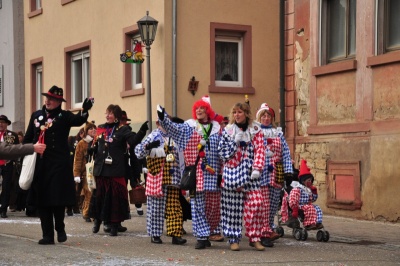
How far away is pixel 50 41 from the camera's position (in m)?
27.3

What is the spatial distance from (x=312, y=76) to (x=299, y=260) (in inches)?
317

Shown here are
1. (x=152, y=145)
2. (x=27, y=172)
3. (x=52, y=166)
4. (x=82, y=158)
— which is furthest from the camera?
(x=82, y=158)

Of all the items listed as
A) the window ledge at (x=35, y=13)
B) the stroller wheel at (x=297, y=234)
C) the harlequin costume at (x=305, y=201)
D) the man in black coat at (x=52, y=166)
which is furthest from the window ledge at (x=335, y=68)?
the window ledge at (x=35, y=13)

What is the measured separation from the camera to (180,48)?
71.3ft

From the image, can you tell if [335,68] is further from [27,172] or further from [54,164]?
[27,172]

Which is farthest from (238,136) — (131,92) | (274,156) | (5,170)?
(131,92)

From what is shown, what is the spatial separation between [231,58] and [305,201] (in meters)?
9.60

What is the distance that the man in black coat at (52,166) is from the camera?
40.0 feet

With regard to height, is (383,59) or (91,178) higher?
(383,59)

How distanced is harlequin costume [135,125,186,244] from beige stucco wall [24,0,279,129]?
28.2 ft

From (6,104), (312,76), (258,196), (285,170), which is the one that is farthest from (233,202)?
(6,104)

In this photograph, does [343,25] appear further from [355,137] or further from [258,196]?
[258,196]

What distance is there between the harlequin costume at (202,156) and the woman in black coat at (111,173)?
135 centimetres

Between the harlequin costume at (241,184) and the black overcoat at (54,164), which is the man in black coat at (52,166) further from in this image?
the harlequin costume at (241,184)
